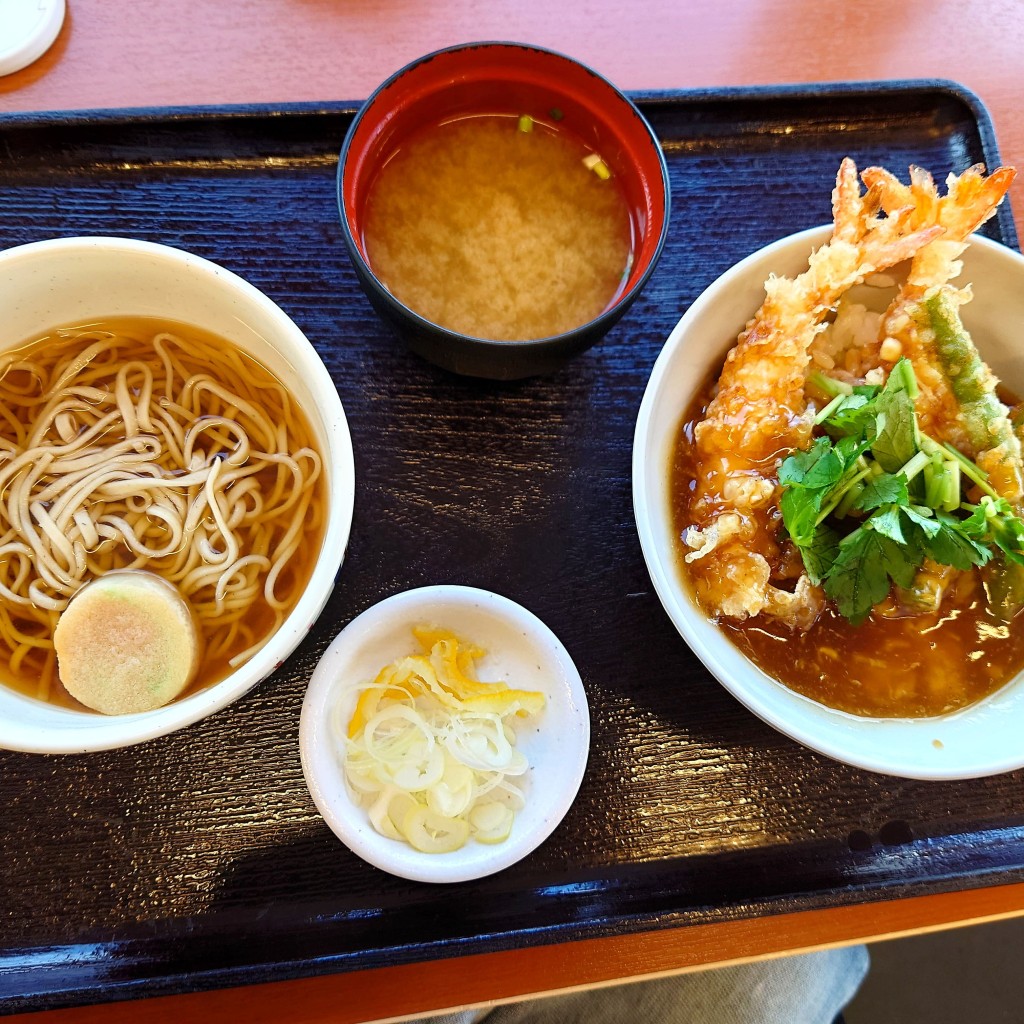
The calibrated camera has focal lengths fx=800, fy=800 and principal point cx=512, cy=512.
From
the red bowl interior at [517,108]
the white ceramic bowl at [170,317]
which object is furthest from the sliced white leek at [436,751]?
the red bowl interior at [517,108]

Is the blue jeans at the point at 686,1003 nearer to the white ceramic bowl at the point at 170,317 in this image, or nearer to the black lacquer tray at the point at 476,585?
the black lacquer tray at the point at 476,585

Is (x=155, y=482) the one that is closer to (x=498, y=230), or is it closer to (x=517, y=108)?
(x=498, y=230)

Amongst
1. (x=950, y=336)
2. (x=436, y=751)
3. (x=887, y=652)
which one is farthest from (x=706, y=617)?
(x=950, y=336)

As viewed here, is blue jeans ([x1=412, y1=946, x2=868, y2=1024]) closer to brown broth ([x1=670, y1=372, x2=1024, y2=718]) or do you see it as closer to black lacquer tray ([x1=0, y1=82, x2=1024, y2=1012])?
black lacquer tray ([x1=0, y1=82, x2=1024, y2=1012])

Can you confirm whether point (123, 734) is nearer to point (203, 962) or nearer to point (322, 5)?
point (203, 962)

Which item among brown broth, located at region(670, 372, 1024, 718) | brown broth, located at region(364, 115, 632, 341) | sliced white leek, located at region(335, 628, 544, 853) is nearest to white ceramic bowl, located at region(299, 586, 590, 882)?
sliced white leek, located at region(335, 628, 544, 853)

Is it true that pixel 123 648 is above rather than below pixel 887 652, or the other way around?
below

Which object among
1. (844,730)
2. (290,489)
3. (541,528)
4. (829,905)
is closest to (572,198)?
(541,528)
